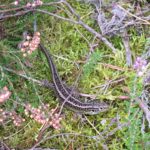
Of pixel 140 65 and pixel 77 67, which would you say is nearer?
pixel 140 65

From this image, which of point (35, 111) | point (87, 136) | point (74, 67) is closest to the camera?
point (35, 111)

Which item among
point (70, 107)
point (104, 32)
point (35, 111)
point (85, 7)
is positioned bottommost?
point (70, 107)

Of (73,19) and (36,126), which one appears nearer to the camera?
(36,126)

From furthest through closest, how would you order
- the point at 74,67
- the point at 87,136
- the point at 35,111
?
the point at 74,67
the point at 87,136
the point at 35,111

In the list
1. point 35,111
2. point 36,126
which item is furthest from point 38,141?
point 35,111

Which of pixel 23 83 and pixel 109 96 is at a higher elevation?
pixel 23 83

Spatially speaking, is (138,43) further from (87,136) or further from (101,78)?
(87,136)
